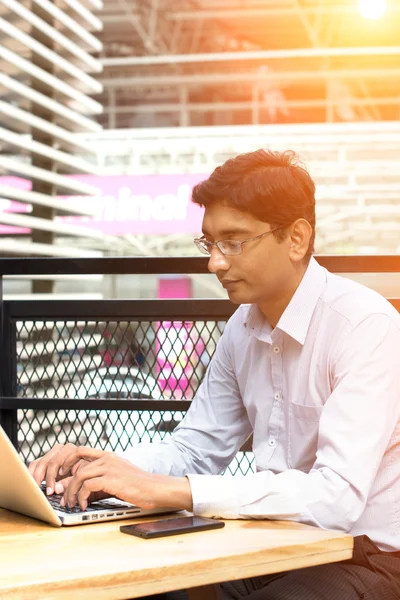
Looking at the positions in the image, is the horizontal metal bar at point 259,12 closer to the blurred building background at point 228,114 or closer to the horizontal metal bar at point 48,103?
the blurred building background at point 228,114

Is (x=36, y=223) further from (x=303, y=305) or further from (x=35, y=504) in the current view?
(x=35, y=504)

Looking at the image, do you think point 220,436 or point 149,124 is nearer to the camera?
point 220,436

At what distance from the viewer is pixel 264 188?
1394 mm

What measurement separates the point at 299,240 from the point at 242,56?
12.7m

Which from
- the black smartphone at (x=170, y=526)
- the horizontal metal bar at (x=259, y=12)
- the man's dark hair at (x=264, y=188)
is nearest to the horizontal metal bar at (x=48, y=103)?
the horizontal metal bar at (x=259, y=12)

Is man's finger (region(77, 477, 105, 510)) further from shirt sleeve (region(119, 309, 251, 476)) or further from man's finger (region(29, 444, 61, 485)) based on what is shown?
shirt sleeve (region(119, 309, 251, 476))

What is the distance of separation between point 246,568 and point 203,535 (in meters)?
Result: 0.11

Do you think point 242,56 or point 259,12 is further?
point 242,56

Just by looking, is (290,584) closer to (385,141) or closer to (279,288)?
(279,288)

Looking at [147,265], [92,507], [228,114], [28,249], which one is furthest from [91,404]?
[228,114]

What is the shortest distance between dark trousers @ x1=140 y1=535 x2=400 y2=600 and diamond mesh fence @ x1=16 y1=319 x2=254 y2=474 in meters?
0.80

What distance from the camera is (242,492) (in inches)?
48.6

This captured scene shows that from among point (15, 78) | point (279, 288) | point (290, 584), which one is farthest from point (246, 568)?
point (15, 78)

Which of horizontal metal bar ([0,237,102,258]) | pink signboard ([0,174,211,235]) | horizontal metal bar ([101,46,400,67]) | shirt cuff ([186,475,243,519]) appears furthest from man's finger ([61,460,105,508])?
horizontal metal bar ([101,46,400,67])
